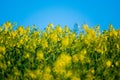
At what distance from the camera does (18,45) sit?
897cm

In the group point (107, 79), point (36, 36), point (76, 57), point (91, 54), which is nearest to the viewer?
point (76, 57)

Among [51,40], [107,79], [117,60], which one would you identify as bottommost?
[107,79]

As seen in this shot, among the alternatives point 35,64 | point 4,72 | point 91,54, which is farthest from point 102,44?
point 4,72

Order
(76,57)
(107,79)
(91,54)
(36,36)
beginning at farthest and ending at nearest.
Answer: (36,36) → (91,54) → (107,79) → (76,57)

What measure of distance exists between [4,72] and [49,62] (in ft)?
3.48

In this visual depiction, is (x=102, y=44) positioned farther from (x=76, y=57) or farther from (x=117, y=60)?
(x=76, y=57)

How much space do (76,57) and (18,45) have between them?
6.52ft

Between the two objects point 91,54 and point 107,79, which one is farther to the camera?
point 91,54

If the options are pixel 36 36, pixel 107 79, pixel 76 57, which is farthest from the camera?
pixel 36 36

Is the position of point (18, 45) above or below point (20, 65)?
above

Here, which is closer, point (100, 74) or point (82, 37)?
point (100, 74)

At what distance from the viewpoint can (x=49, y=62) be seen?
8273 millimetres

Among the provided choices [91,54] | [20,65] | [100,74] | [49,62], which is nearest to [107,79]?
[100,74]

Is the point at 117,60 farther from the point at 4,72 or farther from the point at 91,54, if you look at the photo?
the point at 4,72
